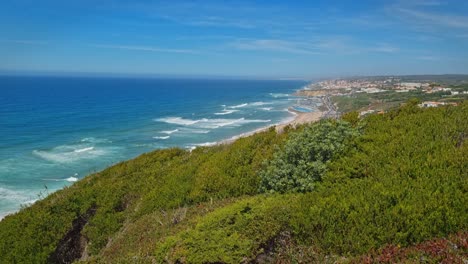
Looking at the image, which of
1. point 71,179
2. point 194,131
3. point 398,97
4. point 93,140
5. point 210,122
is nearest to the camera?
point 71,179

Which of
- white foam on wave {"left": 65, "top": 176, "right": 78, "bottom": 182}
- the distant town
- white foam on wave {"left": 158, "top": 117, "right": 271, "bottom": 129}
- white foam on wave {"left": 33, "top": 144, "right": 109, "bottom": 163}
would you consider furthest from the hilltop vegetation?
white foam on wave {"left": 158, "top": 117, "right": 271, "bottom": 129}

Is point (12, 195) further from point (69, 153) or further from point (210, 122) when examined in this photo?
point (210, 122)

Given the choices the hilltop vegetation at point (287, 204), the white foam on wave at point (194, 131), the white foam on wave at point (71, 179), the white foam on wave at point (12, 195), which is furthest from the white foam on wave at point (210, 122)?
the hilltop vegetation at point (287, 204)

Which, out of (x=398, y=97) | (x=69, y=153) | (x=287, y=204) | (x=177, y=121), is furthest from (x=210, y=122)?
(x=287, y=204)

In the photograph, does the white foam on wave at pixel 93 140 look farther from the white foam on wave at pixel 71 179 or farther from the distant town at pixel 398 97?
the distant town at pixel 398 97

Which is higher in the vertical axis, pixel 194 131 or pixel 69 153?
pixel 194 131

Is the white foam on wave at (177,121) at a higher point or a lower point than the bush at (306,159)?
lower

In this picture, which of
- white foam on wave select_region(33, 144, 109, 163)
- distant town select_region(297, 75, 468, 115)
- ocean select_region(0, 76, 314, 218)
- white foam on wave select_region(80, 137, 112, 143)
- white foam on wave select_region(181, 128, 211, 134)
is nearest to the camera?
ocean select_region(0, 76, 314, 218)

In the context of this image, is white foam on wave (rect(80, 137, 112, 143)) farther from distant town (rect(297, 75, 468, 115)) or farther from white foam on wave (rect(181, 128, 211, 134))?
distant town (rect(297, 75, 468, 115))
